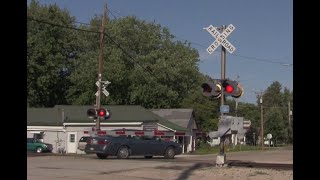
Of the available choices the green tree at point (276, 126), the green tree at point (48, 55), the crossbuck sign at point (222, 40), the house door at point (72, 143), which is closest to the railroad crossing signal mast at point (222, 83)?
the crossbuck sign at point (222, 40)

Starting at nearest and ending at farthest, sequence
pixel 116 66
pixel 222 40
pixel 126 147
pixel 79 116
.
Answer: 1. pixel 222 40
2. pixel 126 147
3. pixel 79 116
4. pixel 116 66

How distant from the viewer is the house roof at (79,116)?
4803cm

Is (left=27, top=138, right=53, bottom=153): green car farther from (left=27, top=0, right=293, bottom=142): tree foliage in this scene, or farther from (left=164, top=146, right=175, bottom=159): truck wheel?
(left=27, top=0, right=293, bottom=142): tree foliage

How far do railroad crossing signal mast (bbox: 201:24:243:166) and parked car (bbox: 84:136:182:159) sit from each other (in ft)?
30.6

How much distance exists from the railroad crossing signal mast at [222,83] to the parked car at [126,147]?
932cm

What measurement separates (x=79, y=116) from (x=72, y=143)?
3.64 m

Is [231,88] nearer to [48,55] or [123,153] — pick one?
[123,153]

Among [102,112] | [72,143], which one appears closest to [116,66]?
[72,143]

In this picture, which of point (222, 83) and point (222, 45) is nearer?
point (222, 83)

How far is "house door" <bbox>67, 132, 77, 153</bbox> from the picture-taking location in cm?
4603

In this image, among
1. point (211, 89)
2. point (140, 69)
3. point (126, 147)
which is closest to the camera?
point (211, 89)

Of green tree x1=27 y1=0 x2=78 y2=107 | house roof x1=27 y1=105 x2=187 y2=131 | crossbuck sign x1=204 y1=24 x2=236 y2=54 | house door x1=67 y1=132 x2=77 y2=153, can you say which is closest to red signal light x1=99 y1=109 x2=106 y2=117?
crossbuck sign x1=204 y1=24 x2=236 y2=54

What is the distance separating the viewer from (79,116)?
49469 millimetres
